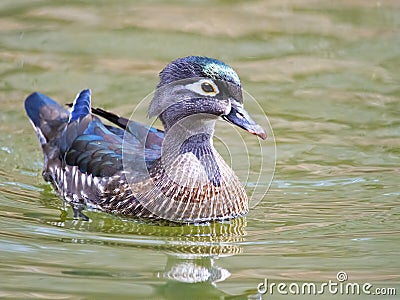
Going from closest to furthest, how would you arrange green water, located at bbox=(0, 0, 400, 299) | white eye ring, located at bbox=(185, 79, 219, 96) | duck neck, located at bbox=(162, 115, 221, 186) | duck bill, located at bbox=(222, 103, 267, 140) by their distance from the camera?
green water, located at bbox=(0, 0, 400, 299), duck bill, located at bbox=(222, 103, 267, 140), white eye ring, located at bbox=(185, 79, 219, 96), duck neck, located at bbox=(162, 115, 221, 186)

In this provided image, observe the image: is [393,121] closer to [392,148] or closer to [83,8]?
[392,148]

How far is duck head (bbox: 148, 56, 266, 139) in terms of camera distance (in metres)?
6.50

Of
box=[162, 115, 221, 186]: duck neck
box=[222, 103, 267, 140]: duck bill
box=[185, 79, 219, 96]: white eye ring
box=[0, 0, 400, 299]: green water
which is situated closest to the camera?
box=[0, 0, 400, 299]: green water

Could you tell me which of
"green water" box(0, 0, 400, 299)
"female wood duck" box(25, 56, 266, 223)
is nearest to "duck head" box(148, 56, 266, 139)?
"female wood duck" box(25, 56, 266, 223)

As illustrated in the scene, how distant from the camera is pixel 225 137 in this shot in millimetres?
8734

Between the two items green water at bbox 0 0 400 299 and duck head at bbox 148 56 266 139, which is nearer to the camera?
green water at bbox 0 0 400 299

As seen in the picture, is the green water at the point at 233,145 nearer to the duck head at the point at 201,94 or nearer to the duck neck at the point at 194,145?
the duck neck at the point at 194,145

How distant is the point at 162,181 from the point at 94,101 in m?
2.59

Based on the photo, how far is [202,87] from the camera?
21.8 feet

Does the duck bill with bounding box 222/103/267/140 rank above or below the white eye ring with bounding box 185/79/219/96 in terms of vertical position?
below

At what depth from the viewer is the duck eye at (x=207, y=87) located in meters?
6.60

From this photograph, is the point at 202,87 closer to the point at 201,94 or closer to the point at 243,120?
the point at 201,94

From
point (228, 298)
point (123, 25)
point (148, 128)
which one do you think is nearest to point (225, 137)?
point (148, 128)

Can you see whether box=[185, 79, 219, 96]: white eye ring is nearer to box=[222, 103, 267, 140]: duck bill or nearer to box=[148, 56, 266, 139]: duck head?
box=[148, 56, 266, 139]: duck head
